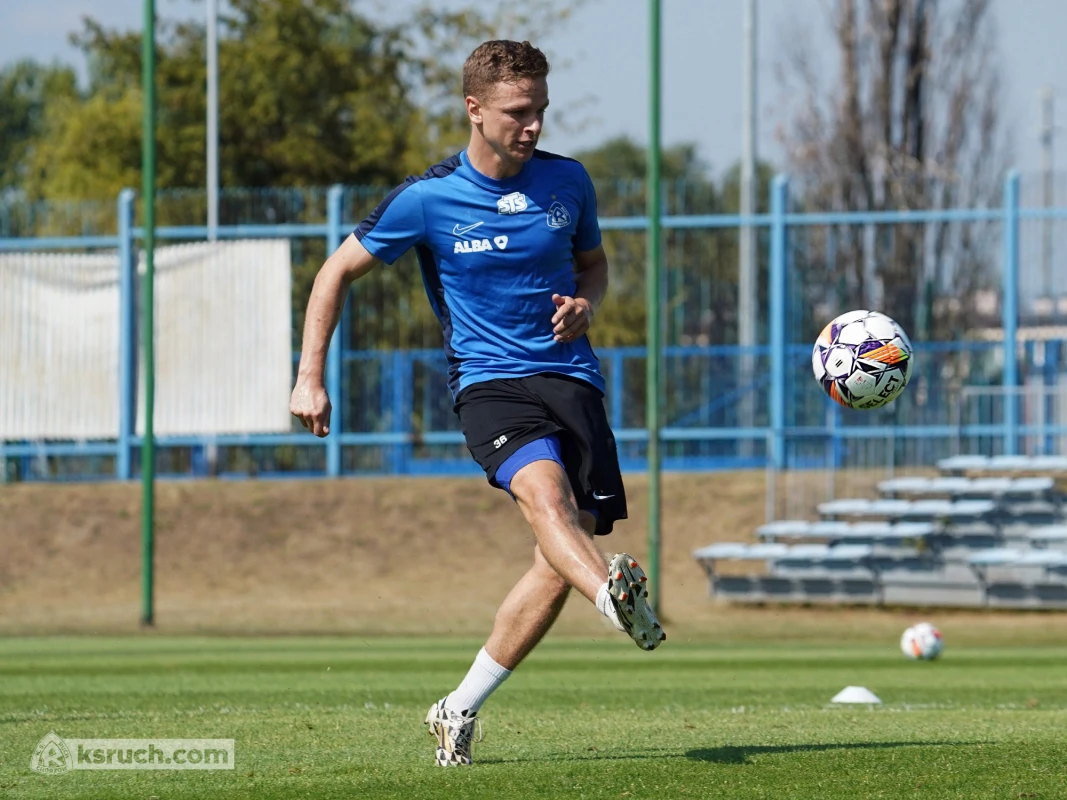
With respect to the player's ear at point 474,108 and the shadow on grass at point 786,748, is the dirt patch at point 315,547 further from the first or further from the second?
the player's ear at point 474,108

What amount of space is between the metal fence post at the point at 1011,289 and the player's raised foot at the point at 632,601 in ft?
54.0

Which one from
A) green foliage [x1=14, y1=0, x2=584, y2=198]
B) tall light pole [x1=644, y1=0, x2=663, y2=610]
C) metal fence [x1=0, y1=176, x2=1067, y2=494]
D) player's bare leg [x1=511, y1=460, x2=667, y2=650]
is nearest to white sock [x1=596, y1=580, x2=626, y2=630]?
player's bare leg [x1=511, y1=460, x2=667, y2=650]

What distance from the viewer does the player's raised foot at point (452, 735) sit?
233 inches

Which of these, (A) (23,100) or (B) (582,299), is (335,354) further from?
(A) (23,100)

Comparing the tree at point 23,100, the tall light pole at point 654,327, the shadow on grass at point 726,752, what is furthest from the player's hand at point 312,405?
the tree at point 23,100

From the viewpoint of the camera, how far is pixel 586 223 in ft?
20.9

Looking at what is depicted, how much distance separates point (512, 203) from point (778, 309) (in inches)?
642

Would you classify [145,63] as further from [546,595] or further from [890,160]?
[890,160]

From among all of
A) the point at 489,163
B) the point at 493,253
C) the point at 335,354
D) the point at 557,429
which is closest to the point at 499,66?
the point at 489,163

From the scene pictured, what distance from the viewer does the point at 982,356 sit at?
71.9 ft

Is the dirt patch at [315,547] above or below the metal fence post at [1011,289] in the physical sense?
below

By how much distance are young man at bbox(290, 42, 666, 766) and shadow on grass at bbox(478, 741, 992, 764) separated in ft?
1.23

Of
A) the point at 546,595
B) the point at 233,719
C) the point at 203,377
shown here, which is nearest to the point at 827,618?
the point at 203,377

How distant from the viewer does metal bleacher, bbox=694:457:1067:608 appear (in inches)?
705
